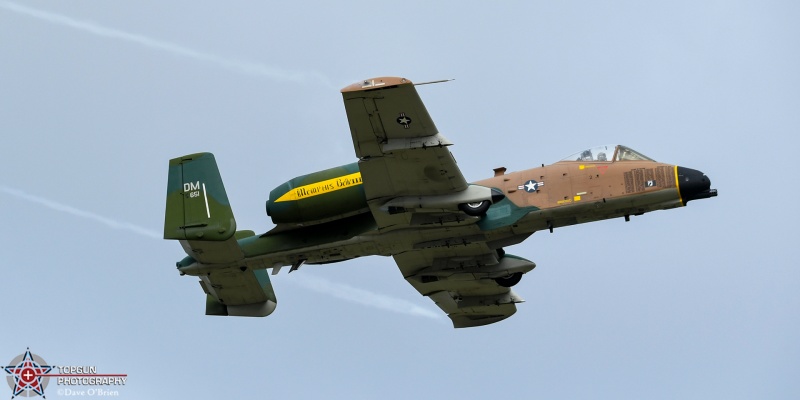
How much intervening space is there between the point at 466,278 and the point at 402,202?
638cm

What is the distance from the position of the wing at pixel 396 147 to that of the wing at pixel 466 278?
10.7ft

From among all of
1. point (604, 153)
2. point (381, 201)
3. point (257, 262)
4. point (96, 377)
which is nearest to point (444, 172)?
point (381, 201)

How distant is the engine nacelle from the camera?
33156mm

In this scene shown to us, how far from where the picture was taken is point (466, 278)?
3816 cm

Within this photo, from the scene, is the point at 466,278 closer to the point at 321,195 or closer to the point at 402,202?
the point at 402,202

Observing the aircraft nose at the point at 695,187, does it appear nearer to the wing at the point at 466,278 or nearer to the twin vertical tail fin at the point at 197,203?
the wing at the point at 466,278

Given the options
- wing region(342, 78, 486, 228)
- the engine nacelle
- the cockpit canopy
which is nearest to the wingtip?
wing region(342, 78, 486, 228)

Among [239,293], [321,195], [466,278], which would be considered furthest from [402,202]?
[239,293]

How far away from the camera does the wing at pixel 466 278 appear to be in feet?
119

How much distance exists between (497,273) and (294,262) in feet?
21.2

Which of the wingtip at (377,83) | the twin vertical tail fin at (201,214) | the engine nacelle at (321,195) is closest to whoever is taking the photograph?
the wingtip at (377,83)

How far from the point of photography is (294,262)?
35.8 meters

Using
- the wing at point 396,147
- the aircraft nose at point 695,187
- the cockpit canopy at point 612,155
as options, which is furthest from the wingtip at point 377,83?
the aircraft nose at point 695,187

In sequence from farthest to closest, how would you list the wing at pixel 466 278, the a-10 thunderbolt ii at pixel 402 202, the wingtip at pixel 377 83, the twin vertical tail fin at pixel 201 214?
the wing at pixel 466 278 → the twin vertical tail fin at pixel 201 214 → the a-10 thunderbolt ii at pixel 402 202 → the wingtip at pixel 377 83
